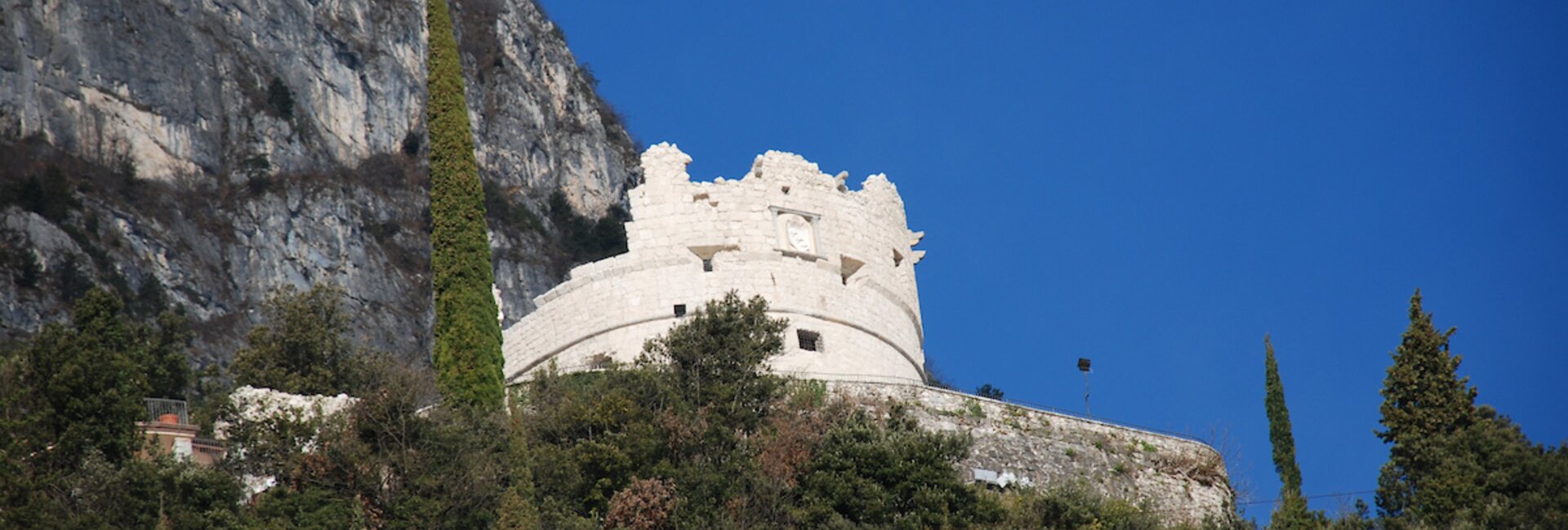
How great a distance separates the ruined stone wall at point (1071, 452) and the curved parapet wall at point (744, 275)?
71.3 inches

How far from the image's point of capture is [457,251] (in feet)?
110

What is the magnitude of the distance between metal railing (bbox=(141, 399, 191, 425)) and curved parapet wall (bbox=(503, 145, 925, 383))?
7.00 m

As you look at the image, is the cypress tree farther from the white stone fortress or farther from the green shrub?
the green shrub

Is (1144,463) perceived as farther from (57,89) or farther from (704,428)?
(57,89)

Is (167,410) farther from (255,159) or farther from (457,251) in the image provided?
(255,159)

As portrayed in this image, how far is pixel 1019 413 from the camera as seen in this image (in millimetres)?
36656

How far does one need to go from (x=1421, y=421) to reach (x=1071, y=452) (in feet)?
18.6

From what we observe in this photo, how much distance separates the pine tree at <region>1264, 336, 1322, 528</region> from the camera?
33531 mm

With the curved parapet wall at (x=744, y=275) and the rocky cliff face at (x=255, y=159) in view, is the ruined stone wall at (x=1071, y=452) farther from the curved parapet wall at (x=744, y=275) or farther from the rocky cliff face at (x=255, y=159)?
the rocky cliff face at (x=255, y=159)

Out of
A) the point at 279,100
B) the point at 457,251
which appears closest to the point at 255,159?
the point at 279,100

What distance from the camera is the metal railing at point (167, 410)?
1243 inches

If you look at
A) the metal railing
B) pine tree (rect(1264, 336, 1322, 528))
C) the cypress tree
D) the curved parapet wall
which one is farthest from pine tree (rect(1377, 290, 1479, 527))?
the metal railing

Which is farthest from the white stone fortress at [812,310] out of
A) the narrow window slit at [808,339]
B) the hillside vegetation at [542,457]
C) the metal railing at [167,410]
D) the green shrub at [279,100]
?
the green shrub at [279,100]

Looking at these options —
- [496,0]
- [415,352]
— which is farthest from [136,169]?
[496,0]
